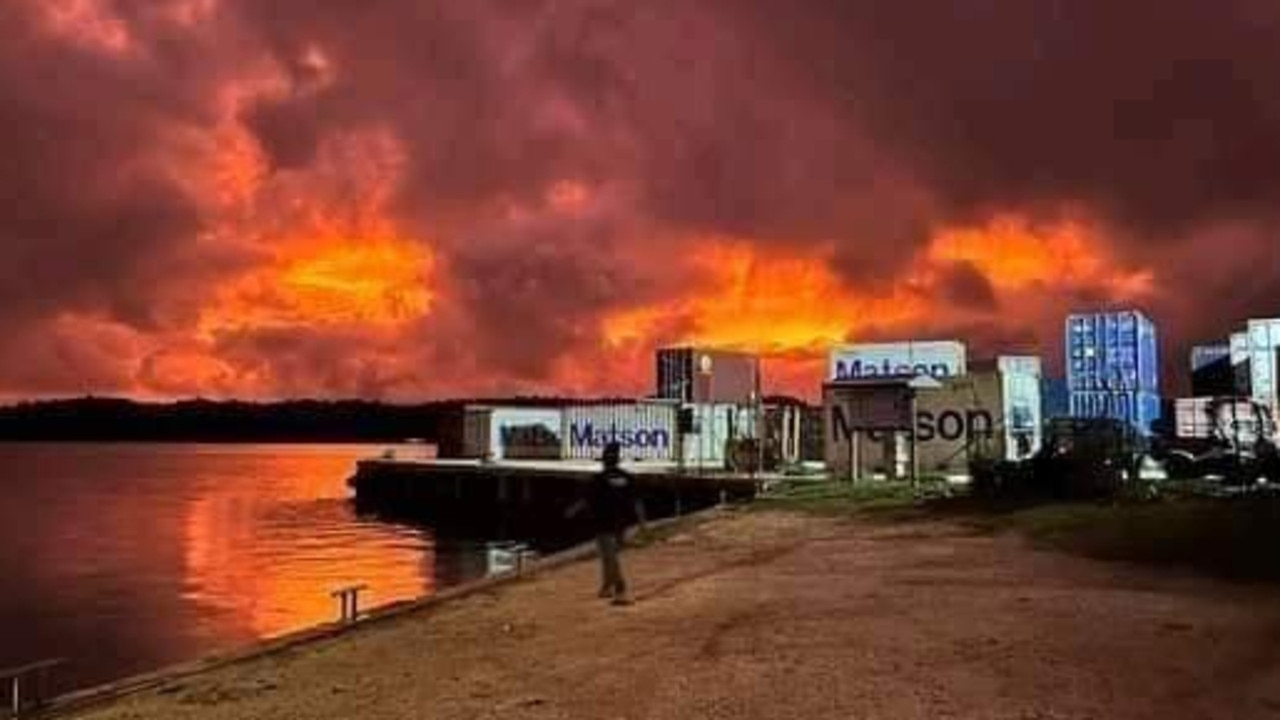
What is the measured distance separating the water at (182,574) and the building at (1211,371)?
106 feet

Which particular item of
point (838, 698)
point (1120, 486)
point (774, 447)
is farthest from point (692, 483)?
point (838, 698)

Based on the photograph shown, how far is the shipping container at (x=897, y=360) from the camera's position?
56.0m

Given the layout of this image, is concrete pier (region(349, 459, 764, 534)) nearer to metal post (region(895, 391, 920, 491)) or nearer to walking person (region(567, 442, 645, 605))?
metal post (region(895, 391, 920, 491))

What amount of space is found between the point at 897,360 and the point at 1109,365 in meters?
9.07

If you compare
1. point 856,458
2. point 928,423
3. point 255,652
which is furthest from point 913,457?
point 255,652

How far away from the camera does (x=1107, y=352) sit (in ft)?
166

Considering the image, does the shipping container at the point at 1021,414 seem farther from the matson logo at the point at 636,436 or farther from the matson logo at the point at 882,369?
the matson logo at the point at 636,436

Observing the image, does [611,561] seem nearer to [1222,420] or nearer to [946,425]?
[946,425]

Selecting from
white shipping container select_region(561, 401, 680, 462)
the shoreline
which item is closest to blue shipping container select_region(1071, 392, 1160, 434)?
white shipping container select_region(561, 401, 680, 462)

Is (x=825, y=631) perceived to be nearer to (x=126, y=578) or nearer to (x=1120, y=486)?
(x=1120, y=486)

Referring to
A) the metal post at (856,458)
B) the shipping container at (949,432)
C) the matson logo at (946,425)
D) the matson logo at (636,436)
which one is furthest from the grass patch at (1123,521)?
the matson logo at (636,436)

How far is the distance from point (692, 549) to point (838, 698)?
14125 millimetres

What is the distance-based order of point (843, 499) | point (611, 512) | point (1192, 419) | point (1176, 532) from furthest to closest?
point (1192, 419)
point (843, 499)
point (1176, 532)
point (611, 512)

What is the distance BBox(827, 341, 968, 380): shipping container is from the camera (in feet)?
184
